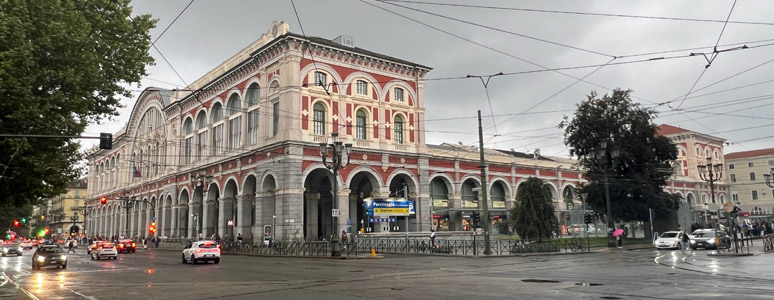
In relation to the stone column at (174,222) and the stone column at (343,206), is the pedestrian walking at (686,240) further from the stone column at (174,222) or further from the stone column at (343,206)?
the stone column at (174,222)

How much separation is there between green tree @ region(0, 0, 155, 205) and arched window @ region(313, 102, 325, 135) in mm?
22812

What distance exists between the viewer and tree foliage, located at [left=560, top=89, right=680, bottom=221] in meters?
42.1

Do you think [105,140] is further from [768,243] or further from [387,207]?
[768,243]

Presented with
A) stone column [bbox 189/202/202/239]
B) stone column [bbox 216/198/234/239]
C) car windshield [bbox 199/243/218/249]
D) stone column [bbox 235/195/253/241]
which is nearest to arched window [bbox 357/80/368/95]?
stone column [bbox 235/195/253/241]

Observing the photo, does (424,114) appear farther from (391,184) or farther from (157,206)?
(157,206)

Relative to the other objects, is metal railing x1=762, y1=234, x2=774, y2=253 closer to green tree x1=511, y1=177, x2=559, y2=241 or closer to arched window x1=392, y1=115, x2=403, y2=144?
green tree x1=511, y1=177, x2=559, y2=241

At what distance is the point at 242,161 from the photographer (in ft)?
156

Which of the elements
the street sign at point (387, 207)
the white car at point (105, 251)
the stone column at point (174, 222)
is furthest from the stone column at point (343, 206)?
the stone column at point (174, 222)

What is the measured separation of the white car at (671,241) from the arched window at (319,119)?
25.9 meters

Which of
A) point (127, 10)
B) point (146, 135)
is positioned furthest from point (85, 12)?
point (146, 135)

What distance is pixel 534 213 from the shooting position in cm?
3397

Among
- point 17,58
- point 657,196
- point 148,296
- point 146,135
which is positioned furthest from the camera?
point 146,135

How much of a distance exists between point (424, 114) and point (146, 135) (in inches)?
1634

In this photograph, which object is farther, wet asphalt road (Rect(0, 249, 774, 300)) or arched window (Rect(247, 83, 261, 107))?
arched window (Rect(247, 83, 261, 107))
